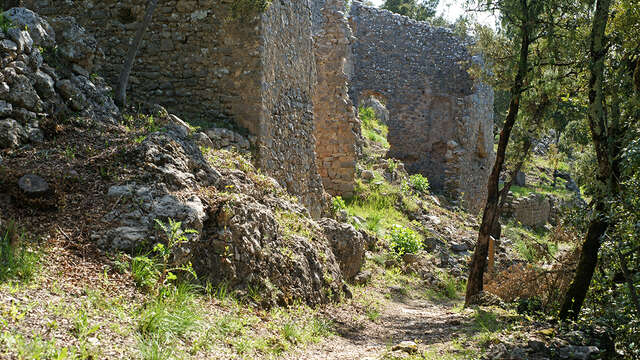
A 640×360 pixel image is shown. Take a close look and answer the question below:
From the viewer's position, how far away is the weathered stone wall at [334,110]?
1443cm

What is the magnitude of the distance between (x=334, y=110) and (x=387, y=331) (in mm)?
8567

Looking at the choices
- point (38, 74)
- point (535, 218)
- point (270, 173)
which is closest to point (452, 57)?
point (535, 218)

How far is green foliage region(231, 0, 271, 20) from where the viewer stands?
8453mm

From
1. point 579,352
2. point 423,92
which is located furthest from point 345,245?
point 423,92

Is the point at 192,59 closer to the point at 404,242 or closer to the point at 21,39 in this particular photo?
the point at 21,39

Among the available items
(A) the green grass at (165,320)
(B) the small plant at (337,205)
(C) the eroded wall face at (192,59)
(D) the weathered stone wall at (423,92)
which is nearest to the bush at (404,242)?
(B) the small plant at (337,205)

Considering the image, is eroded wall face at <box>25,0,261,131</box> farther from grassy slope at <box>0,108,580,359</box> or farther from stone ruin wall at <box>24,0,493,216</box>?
grassy slope at <box>0,108,580,359</box>

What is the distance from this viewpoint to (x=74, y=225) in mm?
4707

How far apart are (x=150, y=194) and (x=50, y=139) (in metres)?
1.50

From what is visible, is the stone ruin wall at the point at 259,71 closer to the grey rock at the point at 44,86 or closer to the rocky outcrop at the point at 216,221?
the rocky outcrop at the point at 216,221

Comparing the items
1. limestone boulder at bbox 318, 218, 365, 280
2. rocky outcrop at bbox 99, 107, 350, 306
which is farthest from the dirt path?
limestone boulder at bbox 318, 218, 365, 280

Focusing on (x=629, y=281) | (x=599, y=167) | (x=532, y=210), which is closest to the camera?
(x=629, y=281)

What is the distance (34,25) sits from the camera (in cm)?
628

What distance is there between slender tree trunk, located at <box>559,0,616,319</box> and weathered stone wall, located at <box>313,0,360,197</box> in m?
8.49
